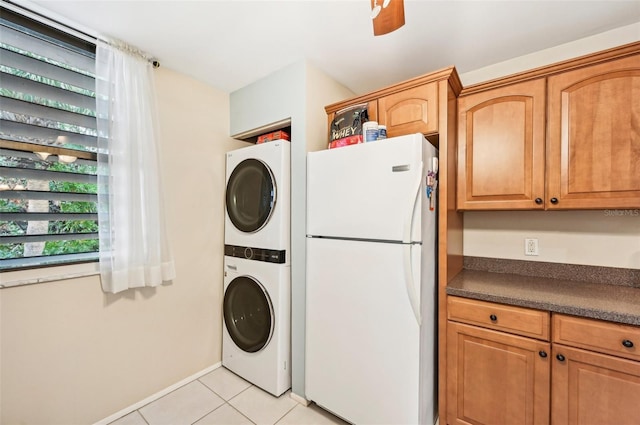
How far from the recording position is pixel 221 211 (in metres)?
2.41

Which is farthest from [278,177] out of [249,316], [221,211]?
[249,316]

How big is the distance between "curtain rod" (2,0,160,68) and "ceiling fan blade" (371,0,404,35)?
1772mm

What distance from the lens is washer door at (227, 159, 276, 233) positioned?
2025 millimetres

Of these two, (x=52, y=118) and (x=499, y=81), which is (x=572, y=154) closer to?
(x=499, y=81)

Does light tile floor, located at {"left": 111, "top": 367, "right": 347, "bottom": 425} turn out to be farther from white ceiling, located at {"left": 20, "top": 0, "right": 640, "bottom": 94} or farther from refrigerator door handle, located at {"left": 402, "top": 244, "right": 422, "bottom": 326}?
white ceiling, located at {"left": 20, "top": 0, "right": 640, "bottom": 94}

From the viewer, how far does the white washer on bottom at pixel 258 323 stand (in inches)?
77.0

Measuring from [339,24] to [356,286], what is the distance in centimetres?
156

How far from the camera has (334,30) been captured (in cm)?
164

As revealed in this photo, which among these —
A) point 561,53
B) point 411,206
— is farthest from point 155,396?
point 561,53

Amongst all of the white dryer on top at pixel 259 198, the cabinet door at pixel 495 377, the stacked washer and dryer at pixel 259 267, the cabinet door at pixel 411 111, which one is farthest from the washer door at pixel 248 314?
the cabinet door at pixel 411 111

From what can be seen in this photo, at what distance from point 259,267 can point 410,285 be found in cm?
115

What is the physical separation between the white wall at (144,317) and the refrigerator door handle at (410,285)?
1668mm

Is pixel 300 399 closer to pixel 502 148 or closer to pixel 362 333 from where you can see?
pixel 362 333

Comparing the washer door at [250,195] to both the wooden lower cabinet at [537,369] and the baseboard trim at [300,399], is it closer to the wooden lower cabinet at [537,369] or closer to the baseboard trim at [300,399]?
the baseboard trim at [300,399]
